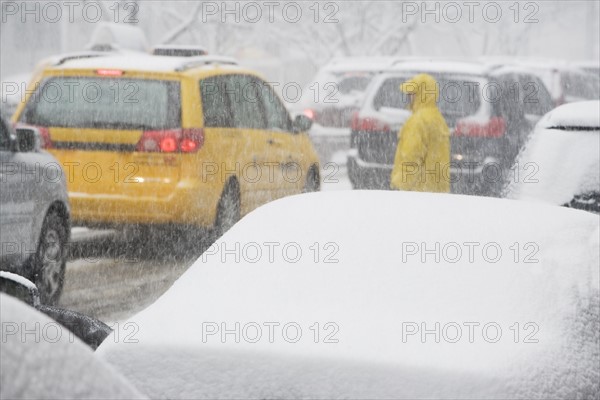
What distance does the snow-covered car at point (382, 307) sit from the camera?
356 cm

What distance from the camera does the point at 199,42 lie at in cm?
5688

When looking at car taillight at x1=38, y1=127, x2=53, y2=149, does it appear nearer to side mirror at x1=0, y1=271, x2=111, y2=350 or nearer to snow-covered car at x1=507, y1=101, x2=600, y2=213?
snow-covered car at x1=507, y1=101, x2=600, y2=213

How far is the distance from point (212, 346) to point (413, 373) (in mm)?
592

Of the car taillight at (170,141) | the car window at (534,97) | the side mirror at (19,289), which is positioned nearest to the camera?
the side mirror at (19,289)

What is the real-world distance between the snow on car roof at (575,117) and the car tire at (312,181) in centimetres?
542

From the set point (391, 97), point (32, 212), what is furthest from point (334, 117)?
point (32, 212)

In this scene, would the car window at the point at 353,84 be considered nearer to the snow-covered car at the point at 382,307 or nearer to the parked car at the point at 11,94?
the parked car at the point at 11,94


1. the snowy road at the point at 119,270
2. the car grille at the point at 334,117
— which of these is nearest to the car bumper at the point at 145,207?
the snowy road at the point at 119,270

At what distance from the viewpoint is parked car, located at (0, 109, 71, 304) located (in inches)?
314

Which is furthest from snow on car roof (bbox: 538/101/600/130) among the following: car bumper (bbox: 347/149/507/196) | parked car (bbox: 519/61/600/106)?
parked car (bbox: 519/61/600/106)

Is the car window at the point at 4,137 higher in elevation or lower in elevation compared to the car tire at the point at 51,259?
higher

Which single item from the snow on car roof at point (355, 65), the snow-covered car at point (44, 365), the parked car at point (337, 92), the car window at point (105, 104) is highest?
the snow-covered car at point (44, 365)

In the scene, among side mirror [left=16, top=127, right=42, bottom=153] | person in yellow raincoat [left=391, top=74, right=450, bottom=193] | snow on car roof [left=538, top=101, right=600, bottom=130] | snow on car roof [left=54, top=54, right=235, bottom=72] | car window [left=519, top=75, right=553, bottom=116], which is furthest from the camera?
car window [left=519, top=75, right=553, bottom=116]

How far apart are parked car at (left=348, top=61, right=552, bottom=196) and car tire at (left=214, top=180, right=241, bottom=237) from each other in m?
2.55
